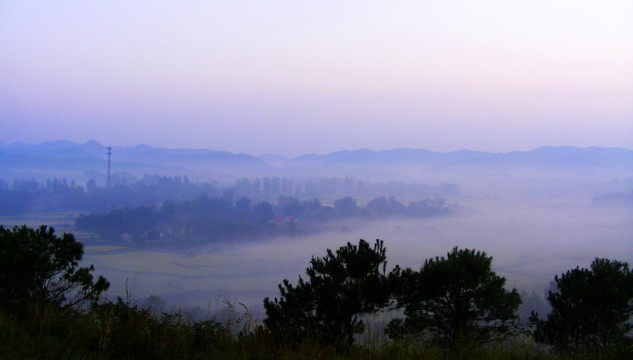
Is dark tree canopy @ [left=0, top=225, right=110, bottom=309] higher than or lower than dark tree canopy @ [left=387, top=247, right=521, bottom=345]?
higher

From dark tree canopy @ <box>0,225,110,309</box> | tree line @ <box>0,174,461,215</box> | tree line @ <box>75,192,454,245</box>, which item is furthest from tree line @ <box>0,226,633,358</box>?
tree line @ <box>0,174,461,215</box>

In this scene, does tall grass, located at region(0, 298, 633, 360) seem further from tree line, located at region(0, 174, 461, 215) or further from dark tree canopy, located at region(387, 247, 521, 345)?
tree line, located at region(0, 174, 461, 215)

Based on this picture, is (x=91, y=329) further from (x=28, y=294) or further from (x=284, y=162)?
(x=284, y=162)

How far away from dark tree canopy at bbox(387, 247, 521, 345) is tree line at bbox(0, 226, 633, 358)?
0.02 m

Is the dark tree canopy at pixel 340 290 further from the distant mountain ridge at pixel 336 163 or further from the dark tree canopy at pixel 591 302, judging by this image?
the distant mountain ridge at pixel 336 163

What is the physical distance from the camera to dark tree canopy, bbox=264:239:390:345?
25.2ft

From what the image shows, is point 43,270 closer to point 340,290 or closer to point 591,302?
point 340,290

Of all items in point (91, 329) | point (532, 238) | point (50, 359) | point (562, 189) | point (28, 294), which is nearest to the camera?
A: point (50, 359)

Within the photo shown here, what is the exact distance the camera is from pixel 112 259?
66.5m

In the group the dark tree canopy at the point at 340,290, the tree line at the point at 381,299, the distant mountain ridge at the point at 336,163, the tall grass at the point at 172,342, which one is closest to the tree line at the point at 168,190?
the distant mountain ridge at the point at 336,163

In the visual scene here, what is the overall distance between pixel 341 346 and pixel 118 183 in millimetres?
127897

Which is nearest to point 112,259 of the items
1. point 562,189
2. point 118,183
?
point 118,183

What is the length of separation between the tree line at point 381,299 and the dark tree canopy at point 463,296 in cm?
2

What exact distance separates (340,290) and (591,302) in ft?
20.9
